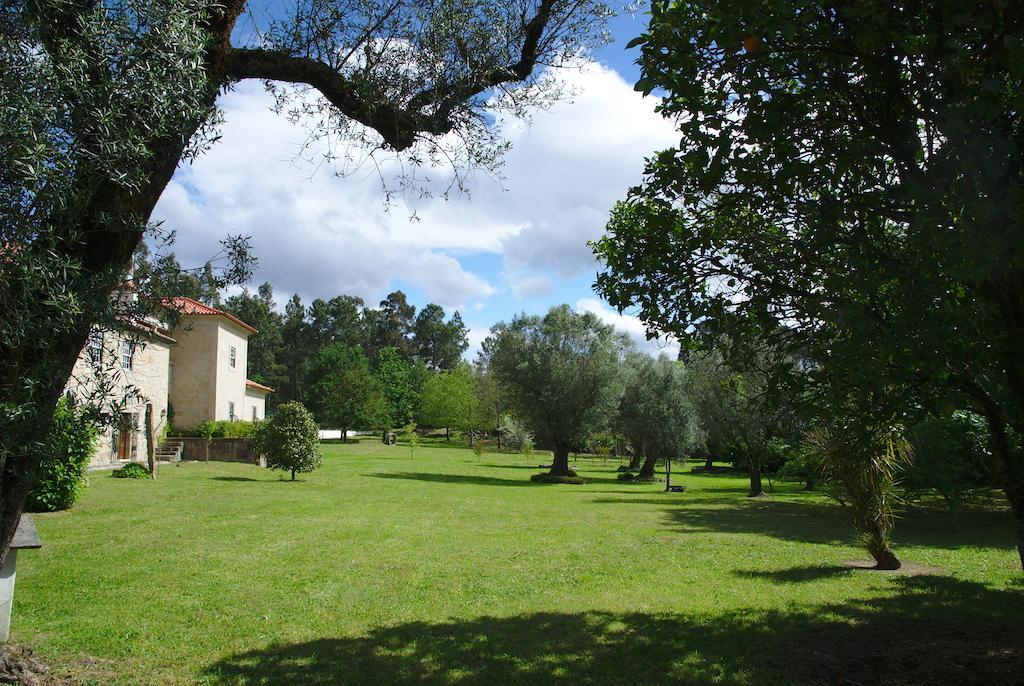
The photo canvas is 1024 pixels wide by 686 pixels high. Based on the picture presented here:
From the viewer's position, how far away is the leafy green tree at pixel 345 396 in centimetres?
6969

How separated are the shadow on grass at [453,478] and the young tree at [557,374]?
362cm

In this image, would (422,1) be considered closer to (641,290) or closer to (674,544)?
(641,290)

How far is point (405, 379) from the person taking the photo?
90.2 meters

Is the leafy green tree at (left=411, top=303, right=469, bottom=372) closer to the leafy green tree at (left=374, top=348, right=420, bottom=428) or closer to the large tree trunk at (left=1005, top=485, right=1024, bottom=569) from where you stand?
the leafy green tree at (left=374, top=348, right=420, bottom=428)

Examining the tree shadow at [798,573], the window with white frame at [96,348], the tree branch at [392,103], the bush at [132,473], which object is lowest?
the tree shadow at [798,573]

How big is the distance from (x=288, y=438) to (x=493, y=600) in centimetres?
2012

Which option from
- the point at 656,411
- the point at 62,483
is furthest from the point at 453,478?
the point at 62,483

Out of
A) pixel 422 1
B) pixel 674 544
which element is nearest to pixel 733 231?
pixel 422 1

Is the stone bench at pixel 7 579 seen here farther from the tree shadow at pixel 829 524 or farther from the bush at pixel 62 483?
the tree shadow at pixel 829 524

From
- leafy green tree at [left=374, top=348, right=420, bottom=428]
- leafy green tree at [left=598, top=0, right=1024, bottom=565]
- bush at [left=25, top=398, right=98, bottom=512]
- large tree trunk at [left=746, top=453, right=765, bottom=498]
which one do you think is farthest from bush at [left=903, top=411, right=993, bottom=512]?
leafy green tree at [left=374, top=348, right=420, bottom=428]

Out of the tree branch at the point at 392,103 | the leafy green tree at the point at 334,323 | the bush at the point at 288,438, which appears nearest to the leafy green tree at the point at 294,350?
the leafy green tree at the point at 334,323

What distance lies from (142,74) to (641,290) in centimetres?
508

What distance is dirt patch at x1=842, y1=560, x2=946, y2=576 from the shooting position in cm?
1139

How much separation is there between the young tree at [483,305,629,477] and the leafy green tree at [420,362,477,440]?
118ft
